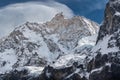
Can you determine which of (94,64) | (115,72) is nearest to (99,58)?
(94,64)

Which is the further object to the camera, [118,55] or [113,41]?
[113,41]

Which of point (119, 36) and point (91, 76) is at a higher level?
point (119, 36)

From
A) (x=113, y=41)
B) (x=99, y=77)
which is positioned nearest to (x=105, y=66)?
(x=99, y=77)

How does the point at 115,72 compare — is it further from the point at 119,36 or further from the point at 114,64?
the point at 119,36

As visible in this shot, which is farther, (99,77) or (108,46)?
(108,46)

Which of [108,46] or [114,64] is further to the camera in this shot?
[108,46]

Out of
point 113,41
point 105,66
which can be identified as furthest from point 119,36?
point 105,66

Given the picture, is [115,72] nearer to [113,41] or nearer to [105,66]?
[105,66]

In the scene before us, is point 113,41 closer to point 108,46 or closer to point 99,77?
point 108,46
